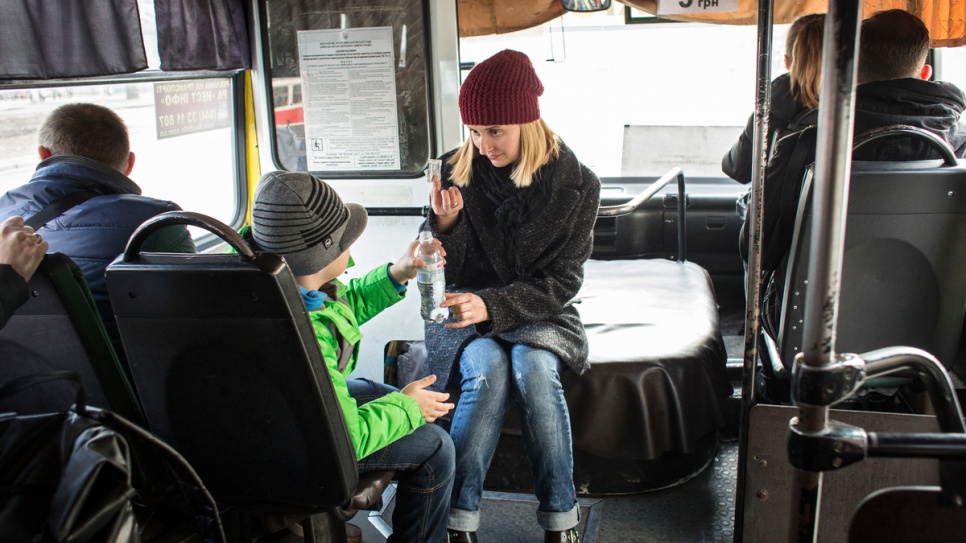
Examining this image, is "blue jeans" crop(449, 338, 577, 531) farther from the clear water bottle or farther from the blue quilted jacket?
the blue quilted jacket

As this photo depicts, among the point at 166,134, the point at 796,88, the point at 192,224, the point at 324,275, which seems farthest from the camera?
the point at 166,134

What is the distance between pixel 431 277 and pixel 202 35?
5.25ft

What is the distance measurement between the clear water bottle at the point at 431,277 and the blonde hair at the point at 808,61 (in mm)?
1505

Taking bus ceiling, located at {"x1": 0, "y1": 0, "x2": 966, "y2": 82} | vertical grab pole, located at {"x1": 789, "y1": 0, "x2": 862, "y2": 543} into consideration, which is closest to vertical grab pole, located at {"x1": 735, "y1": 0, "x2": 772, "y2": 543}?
vertical grab pole, located at {"x1": 789, "y1": 0, "x2": 862, "y2": 543}

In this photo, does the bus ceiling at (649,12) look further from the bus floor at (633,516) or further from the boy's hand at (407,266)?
the bus floor at (633,516)

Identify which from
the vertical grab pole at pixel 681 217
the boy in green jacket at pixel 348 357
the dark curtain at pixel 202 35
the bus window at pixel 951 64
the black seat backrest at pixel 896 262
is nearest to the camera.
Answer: the boy in green jacket at pixel 348 357

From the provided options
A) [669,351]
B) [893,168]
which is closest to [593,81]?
[669,351]

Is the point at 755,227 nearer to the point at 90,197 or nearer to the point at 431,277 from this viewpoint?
the point at 431,277

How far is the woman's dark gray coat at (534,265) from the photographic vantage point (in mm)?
2729

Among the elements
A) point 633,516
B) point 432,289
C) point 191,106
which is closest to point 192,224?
point 432,289

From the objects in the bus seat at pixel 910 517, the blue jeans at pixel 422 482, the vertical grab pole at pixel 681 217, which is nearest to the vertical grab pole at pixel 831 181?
the bus seat at pixel 910 517

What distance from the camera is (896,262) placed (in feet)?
8.32

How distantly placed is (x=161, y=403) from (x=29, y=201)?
88 cm

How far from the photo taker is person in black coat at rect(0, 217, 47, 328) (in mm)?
1791
